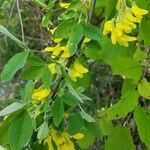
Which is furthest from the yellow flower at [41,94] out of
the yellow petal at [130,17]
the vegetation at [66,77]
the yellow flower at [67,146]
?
the yellow petal at [130,17]

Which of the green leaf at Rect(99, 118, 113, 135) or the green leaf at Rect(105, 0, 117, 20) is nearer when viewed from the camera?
the green leaf at Rect(105, 0, 117, 20)

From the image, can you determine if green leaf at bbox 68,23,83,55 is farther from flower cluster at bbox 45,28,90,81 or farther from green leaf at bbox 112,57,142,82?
green leaf at bbox 112,57,142,82

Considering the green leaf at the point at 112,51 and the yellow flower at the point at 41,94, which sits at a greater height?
the yellow flower at the point at 41,94

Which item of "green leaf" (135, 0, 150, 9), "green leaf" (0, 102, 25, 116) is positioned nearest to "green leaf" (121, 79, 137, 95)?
"green leaf" (135, 0, 150, 9)

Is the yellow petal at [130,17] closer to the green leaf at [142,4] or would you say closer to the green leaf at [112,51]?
the green leaf at [142,4]

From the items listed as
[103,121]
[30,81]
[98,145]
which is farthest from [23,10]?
[30,81]

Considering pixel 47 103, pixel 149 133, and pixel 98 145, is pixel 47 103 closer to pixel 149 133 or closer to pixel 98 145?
pixel 149 133
